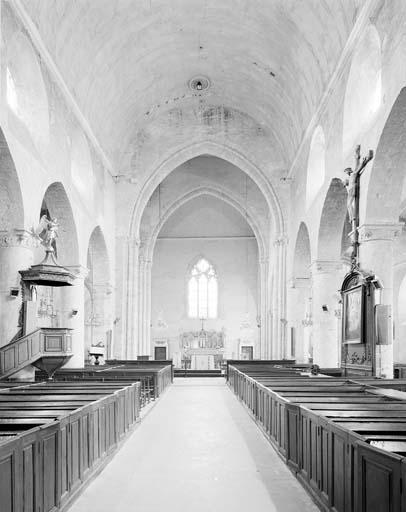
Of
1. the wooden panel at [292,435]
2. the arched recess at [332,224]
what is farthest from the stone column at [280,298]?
the wooden panel at [292,435]

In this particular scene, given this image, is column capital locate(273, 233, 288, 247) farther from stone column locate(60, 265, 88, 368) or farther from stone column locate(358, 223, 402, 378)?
stone column locate(358, 223, 402, 378)

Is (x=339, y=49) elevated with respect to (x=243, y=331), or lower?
elevated

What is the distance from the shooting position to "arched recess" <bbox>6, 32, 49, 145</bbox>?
14.2 m

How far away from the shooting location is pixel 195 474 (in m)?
6.80

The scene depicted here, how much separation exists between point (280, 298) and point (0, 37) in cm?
1667

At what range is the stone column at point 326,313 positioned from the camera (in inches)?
747

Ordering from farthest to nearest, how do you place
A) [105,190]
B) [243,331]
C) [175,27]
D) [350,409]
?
[243,331] < [105,190] < [175,27] < [350,409]

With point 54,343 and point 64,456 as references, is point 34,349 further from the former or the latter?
point 64,456

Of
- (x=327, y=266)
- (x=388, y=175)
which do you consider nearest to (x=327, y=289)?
(x=327, y=266)

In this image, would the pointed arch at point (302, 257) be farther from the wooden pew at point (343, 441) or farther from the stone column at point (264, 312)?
the wooden pew at point (343, 441)

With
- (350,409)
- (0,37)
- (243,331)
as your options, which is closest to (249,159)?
(243,331)

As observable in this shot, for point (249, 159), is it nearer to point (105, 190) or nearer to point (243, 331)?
point (105, 190)

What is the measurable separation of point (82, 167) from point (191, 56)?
19.1ft

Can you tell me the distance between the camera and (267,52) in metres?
19.9
